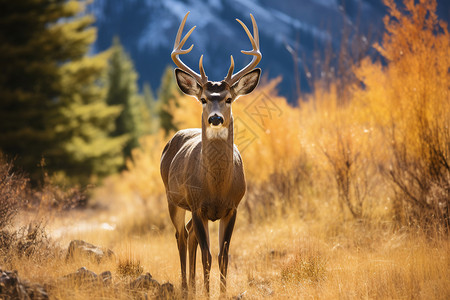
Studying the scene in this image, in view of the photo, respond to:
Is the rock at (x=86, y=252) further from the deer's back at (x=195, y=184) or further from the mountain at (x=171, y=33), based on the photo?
the mountain at (x=171, y=33)

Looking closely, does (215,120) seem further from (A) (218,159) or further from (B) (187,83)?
(B) (187,83)

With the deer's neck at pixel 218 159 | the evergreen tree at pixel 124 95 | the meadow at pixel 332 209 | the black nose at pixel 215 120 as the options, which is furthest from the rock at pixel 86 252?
the evergreen tree at pixel 124 95

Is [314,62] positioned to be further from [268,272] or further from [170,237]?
[268,272]

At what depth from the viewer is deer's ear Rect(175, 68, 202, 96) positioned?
499cm

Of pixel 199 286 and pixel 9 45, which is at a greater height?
pixel 9 45

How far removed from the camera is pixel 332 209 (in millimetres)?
7797

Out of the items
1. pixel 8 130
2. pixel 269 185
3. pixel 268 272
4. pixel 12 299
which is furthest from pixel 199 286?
pixel 8 130

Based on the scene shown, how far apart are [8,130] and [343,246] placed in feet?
36.2

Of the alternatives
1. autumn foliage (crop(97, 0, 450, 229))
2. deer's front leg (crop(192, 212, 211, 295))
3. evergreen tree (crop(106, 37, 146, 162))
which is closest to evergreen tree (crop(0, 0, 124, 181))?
autumn foliage (crop(97, 0, 450, 229))

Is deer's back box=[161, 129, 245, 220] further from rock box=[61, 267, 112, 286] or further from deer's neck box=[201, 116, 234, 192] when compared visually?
rock box=[61, 267, 112, 286]

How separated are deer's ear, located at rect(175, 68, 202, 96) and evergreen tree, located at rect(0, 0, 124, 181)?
8.55m

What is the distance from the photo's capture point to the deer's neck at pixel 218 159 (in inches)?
178

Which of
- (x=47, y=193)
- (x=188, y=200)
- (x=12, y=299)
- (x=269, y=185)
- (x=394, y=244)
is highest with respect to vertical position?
(x=269, y=185)

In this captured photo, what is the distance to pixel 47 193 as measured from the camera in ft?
21.1
